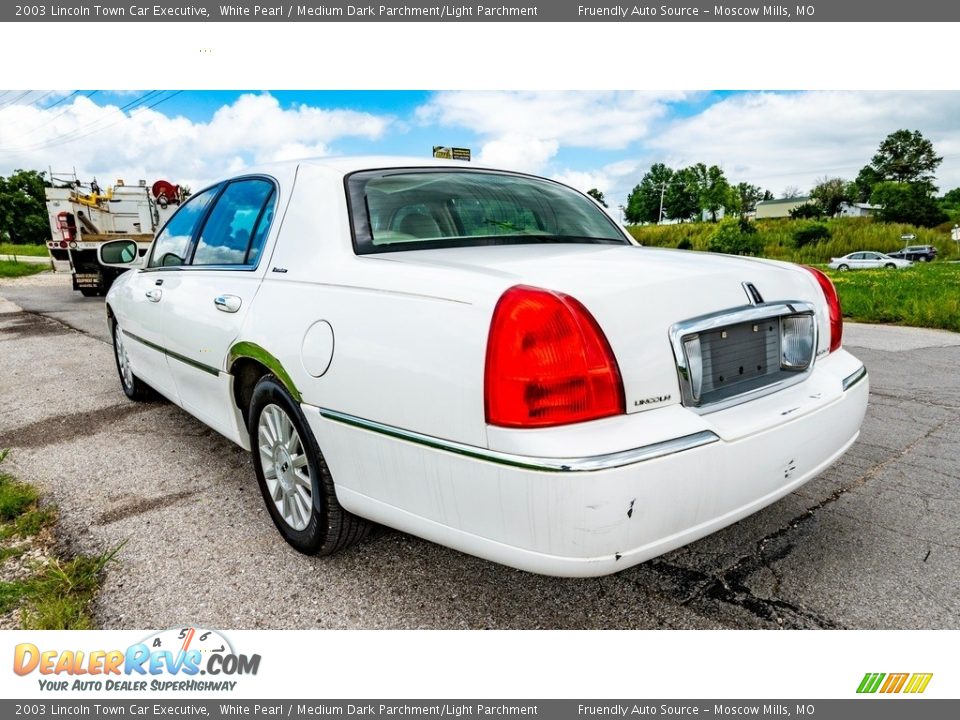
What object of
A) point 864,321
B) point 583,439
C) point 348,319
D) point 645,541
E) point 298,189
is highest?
point 298,189

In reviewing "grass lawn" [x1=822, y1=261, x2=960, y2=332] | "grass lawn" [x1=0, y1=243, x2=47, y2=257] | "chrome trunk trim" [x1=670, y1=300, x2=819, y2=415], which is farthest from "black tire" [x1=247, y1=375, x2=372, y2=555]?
"grass lawn" [x1=0, y1=243, x2=47, y2=257]

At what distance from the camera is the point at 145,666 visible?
6.41ft

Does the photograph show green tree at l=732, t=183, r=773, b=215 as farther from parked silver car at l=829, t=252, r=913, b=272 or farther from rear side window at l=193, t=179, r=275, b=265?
Answer: rear side window at l=193, t=179, r=275, b=265

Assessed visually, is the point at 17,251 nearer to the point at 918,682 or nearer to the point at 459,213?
the point at 459,213

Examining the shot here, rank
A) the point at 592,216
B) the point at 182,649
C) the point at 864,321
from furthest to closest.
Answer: the point at 864,321
the point at 592,216
the point at 182,649

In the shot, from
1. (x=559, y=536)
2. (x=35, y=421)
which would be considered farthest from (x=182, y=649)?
(x=35, y=421)

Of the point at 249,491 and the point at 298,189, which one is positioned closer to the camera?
the point at 298,189

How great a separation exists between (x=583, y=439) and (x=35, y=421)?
4354 mm

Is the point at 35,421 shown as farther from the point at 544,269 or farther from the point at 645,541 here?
the point at 645,541

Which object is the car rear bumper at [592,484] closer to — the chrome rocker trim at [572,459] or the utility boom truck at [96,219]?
the chrome rocker trim at [572,459]

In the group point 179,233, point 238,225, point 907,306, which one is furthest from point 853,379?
point 907,306

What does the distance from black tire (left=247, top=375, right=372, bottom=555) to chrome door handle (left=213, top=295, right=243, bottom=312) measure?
14.2 inches

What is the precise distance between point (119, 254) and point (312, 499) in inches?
121

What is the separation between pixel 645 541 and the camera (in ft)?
5.47
